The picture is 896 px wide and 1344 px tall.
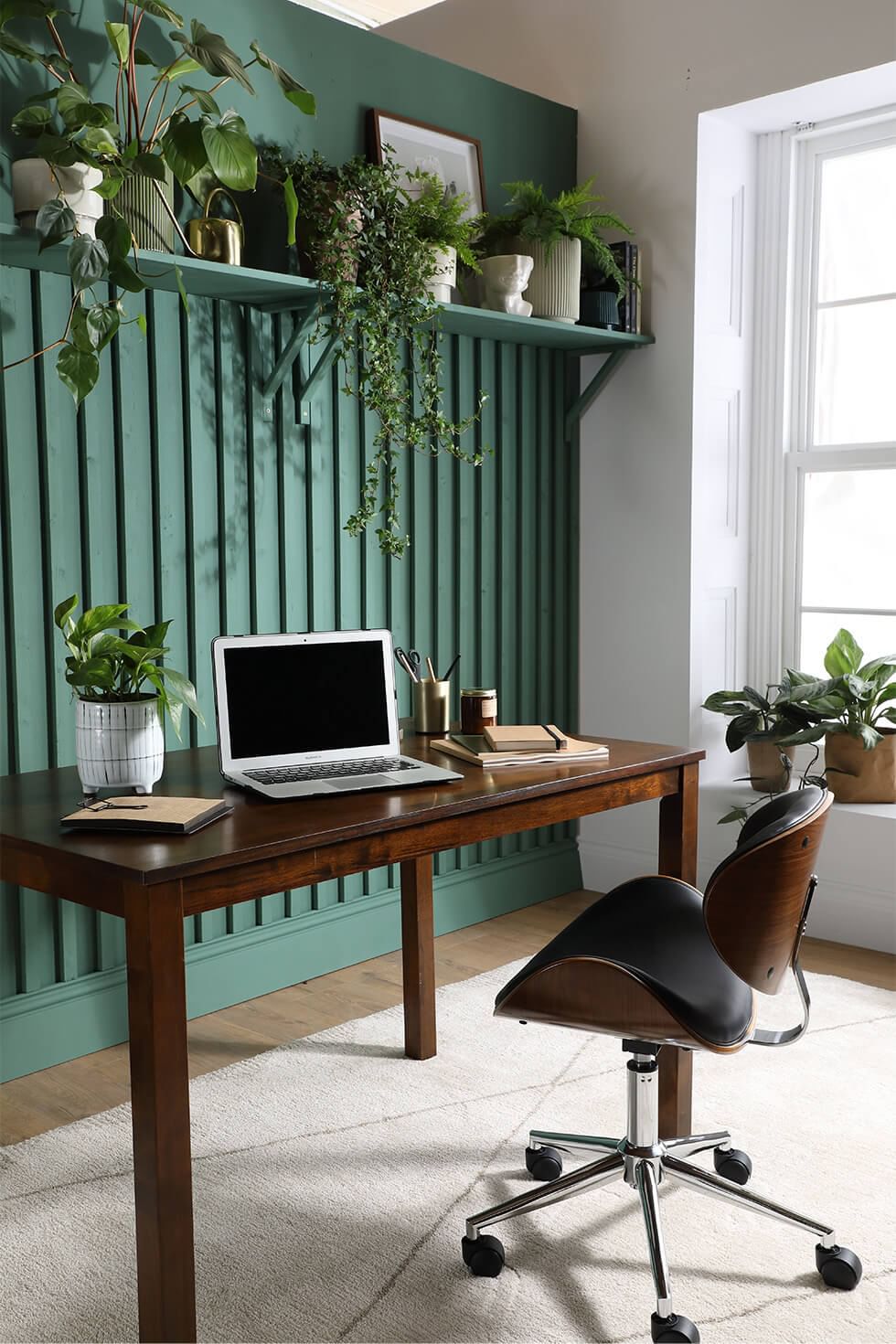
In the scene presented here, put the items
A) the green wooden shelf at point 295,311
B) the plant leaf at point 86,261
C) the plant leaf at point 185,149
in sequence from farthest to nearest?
the green wooden shelf at point 295,311 → the plant leaf at point 185,149 → the plant leaf at point 86,261

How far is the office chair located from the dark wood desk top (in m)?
0.27

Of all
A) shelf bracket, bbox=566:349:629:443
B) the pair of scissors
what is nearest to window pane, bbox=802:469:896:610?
shelf bracket, bbox=566:349:629:443

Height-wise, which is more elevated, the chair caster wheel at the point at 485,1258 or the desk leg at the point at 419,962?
the desk leg at the point at 419,962

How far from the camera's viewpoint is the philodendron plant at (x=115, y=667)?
210 centimetres

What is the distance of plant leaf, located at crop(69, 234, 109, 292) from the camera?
236 centimetres

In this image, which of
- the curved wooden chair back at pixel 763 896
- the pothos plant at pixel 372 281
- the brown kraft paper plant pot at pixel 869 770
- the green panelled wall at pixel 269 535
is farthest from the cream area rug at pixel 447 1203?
the pothos plant at pixel 372 281

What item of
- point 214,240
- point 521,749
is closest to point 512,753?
point 521,749

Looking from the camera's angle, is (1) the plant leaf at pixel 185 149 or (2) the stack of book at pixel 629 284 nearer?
(1) the plant leaf at pixel 185 149

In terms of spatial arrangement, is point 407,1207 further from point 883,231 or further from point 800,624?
point 883,231

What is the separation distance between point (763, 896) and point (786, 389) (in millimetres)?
2651

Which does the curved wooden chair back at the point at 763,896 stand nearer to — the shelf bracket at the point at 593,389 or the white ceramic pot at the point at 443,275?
the white ceramic pot at the point at 443,275

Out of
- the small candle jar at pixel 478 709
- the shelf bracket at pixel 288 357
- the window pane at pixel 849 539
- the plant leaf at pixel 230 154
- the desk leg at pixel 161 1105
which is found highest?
the plant leaf at pixel 230 154

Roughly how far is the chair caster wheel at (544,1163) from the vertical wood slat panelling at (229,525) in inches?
46.1

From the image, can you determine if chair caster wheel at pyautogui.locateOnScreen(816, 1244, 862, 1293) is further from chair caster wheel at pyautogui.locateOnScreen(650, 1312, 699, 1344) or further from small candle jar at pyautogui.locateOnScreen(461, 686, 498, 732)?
small candle jar at pyautogui.locateOnScreen(461, 686, 498, 732)
